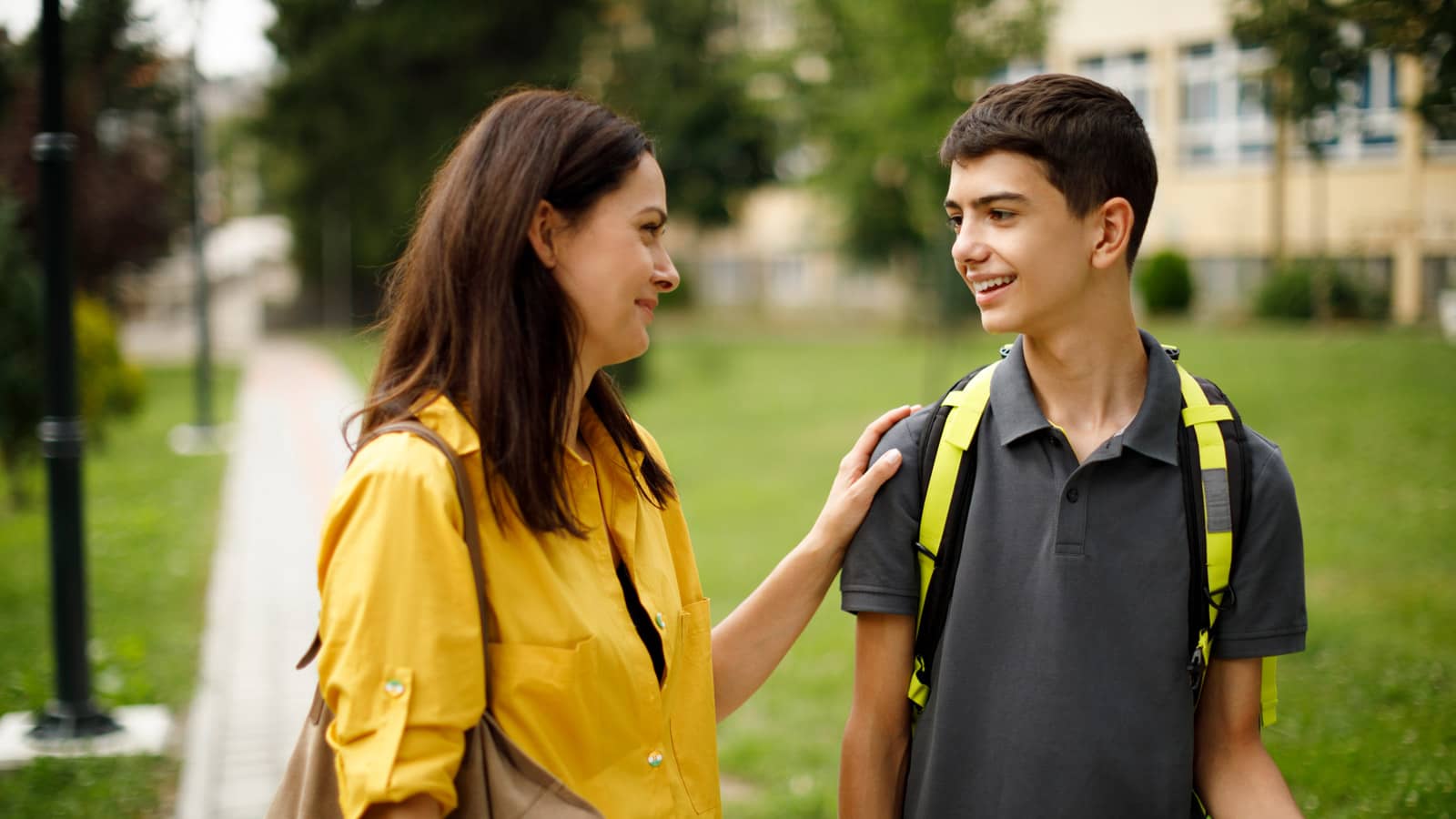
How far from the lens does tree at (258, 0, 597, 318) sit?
3038cm

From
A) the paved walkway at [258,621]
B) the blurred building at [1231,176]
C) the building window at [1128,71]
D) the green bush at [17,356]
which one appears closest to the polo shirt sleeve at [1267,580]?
the paved walkway at [258,621]

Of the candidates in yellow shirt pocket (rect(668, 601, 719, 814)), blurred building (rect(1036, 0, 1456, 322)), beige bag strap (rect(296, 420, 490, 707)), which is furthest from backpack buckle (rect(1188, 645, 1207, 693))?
blurred building (rect(1036, 0, 1456, 322))

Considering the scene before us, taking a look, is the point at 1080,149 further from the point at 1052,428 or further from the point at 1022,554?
the point at 1022,554

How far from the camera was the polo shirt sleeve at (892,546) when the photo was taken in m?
2.36

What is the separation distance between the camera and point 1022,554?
7.41 ft

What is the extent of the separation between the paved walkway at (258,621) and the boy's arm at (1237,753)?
176cm

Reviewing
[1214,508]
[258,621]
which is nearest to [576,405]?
[1214,508]

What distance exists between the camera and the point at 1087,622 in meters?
2.21

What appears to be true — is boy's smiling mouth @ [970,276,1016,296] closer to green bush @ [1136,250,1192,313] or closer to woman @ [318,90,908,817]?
woman @ [318,90,908,817]

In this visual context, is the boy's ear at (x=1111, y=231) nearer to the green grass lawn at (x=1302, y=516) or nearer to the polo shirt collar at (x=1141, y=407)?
the polo shirt collar at (x=1141, y=407)

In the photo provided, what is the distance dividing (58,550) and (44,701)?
1249mm

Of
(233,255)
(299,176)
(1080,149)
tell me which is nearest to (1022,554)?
(1080,149)

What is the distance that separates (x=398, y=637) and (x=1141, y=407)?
128 cm

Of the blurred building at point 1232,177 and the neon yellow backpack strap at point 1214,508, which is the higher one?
the blurred building at point 1232,177
